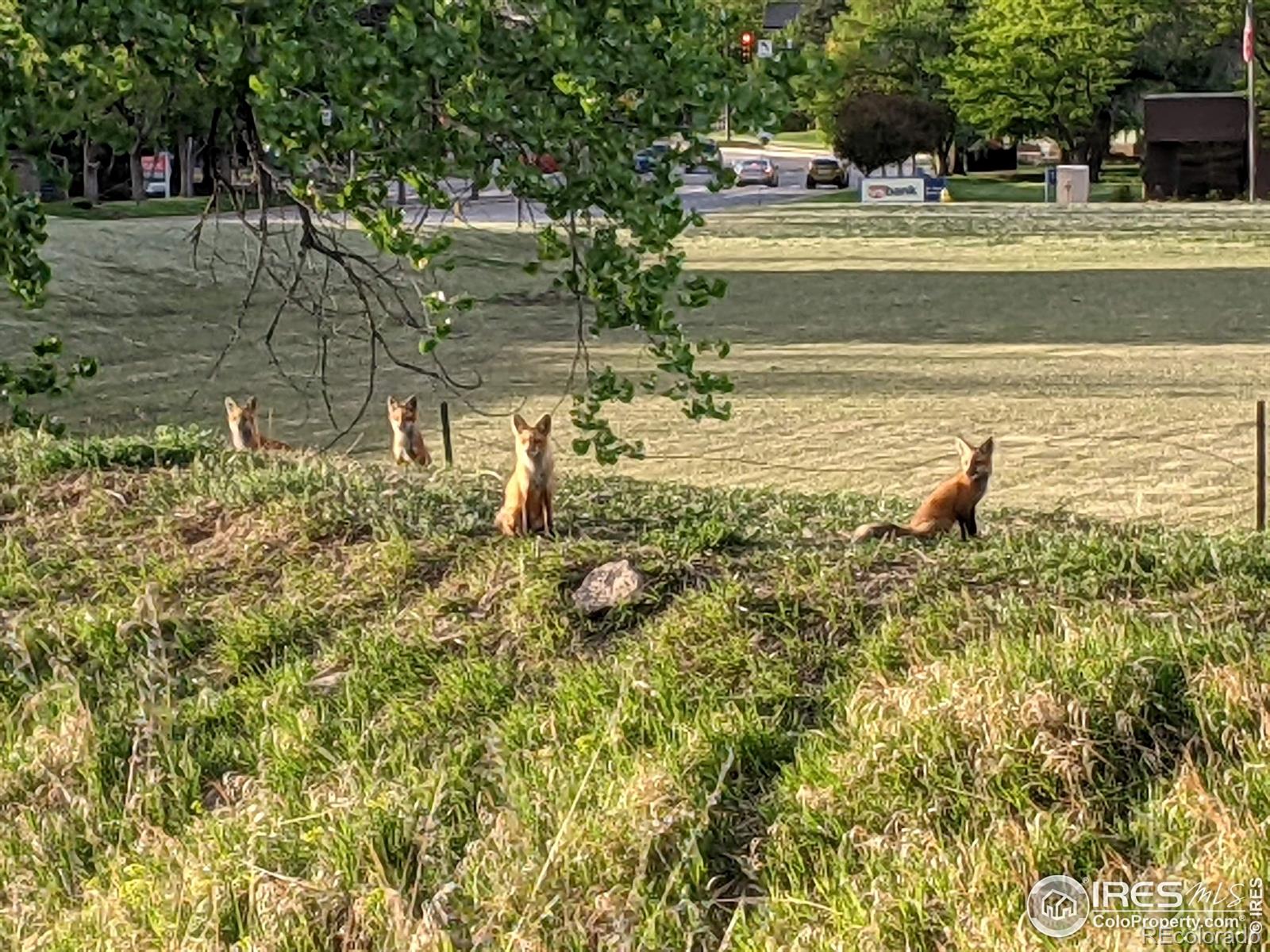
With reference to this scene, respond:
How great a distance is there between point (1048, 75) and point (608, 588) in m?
75.3

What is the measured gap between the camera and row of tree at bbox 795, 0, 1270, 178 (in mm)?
77875

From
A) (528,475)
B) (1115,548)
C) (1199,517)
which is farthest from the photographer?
(1199,517)

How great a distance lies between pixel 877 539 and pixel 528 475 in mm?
1545

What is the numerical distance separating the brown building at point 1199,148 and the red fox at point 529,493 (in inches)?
2623

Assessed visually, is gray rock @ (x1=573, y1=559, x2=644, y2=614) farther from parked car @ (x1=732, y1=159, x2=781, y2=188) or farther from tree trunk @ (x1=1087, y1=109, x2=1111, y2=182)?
parked car @ (x1=732, y1=159, x2=781, y2=188)

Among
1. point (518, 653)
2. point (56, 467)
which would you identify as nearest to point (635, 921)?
point (518, 653)

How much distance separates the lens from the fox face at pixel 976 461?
882 cm

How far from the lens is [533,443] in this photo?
28.1 feet

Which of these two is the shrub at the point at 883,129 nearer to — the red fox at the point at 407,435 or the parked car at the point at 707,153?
the red fox at the point at 407,435

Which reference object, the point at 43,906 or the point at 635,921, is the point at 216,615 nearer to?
the point at 43,906

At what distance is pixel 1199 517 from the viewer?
11.6 m

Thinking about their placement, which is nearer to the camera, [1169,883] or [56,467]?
[1169,883]

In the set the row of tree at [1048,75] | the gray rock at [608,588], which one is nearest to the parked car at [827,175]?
the row of tree at [1048,75]

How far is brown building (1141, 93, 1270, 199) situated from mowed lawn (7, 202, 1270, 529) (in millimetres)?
30665
